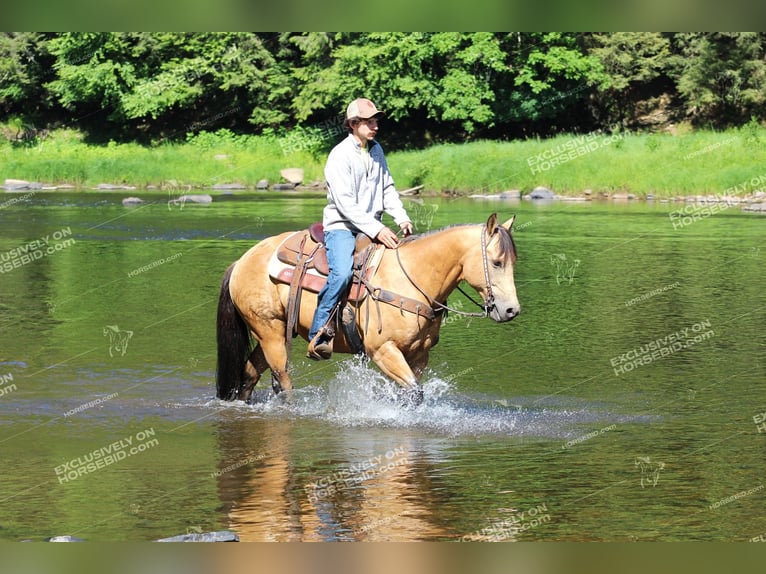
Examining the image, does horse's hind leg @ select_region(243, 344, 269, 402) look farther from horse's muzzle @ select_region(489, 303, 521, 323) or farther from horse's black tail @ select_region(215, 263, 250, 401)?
horse's muzzle @ select_region(489, 303, 521, 323)

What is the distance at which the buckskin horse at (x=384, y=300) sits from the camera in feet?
34.1

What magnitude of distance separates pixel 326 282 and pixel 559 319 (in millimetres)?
7219

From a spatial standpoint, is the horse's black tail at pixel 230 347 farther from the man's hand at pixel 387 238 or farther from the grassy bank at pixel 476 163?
the grassy bank at pixel 476 163

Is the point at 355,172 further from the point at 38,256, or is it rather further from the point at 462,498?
the point at 38,256

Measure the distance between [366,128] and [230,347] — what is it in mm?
2900

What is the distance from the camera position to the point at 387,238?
10.9 m

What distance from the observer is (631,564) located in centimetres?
520

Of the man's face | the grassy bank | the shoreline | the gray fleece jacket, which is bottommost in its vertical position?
the shoreline

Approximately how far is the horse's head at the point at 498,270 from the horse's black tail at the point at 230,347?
9.81ft

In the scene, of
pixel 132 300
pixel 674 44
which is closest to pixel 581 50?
pixel 674 44

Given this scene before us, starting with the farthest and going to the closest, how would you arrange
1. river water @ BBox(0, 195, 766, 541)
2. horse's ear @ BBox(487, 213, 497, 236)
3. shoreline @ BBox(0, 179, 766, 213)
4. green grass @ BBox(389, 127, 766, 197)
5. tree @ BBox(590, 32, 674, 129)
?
tree @ BBox(590, 32, 674, 129), green grass @ BBox(389, 127, 766, 197), shoreline @ BBox(0, 179, 766, 213), horse's ear @ BBox(487, 213, 497, 236), river water @ BBox(0, 195, 766, 541)

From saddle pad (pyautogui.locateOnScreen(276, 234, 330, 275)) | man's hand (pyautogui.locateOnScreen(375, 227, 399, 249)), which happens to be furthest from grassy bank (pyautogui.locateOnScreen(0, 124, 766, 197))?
man's hand (pyautogui.locateOnScreen(375, 227, 399, 249))

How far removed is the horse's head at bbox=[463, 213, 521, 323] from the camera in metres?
10.3

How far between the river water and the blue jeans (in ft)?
3.71
